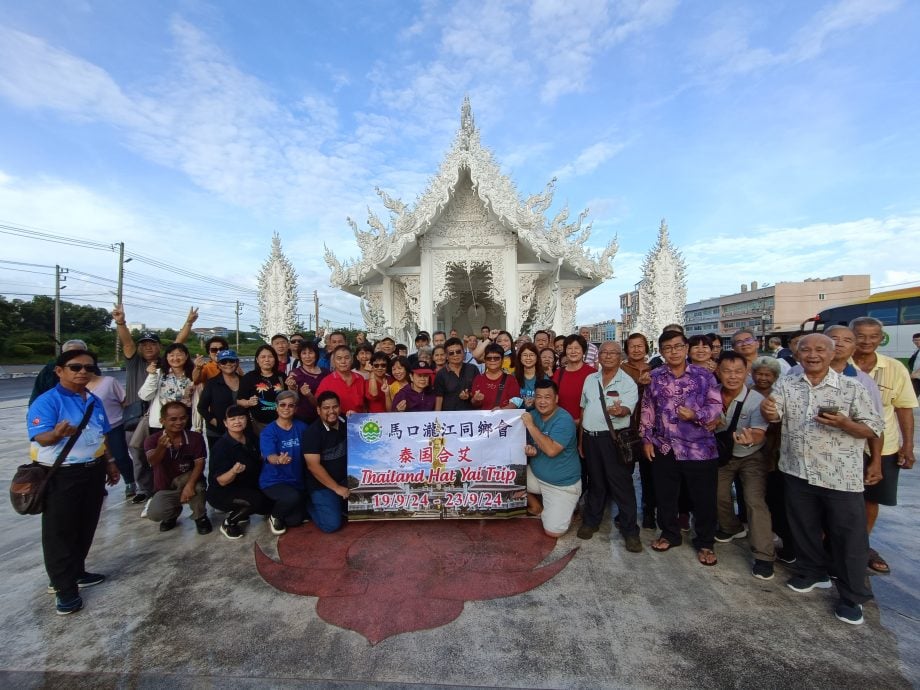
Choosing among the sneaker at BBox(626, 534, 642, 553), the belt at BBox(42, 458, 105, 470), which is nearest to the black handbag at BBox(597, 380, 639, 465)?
the sneaker at BBox(626, 534, 642, 553)

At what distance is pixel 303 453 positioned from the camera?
3.48 meters

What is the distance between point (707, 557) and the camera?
2975mm

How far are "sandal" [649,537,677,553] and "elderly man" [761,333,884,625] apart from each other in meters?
0.73

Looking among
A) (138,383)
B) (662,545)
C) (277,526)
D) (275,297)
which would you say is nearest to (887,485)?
(662,545)

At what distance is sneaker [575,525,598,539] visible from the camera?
335 centimetres

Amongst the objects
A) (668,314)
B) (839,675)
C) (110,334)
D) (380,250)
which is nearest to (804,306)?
(668,314)

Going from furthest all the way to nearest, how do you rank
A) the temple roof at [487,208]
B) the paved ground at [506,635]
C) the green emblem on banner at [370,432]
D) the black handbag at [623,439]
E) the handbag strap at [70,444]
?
the temple roof at [487,208] < the green emblem on banner at [370,432] < the black handbag at [623,439] < the handbag strap at [70,444] < the paved ground at [506,635]

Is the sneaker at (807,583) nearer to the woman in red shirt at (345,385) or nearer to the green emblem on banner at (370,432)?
the green emblem on banner at (370,432)

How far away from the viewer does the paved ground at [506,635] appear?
202 centimetres

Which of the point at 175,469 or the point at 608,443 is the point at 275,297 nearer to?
the point at 175,469

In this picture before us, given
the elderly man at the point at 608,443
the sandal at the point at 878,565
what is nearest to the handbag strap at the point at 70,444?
the elderly man at the point at 608,443

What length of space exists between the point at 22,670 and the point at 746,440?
406cm

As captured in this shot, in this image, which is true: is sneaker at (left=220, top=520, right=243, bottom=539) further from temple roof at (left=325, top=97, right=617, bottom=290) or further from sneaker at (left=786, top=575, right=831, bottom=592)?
temple roof at (left=325, top=97, right=617, bottom=290)

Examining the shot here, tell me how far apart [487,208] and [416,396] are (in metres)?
5.81
